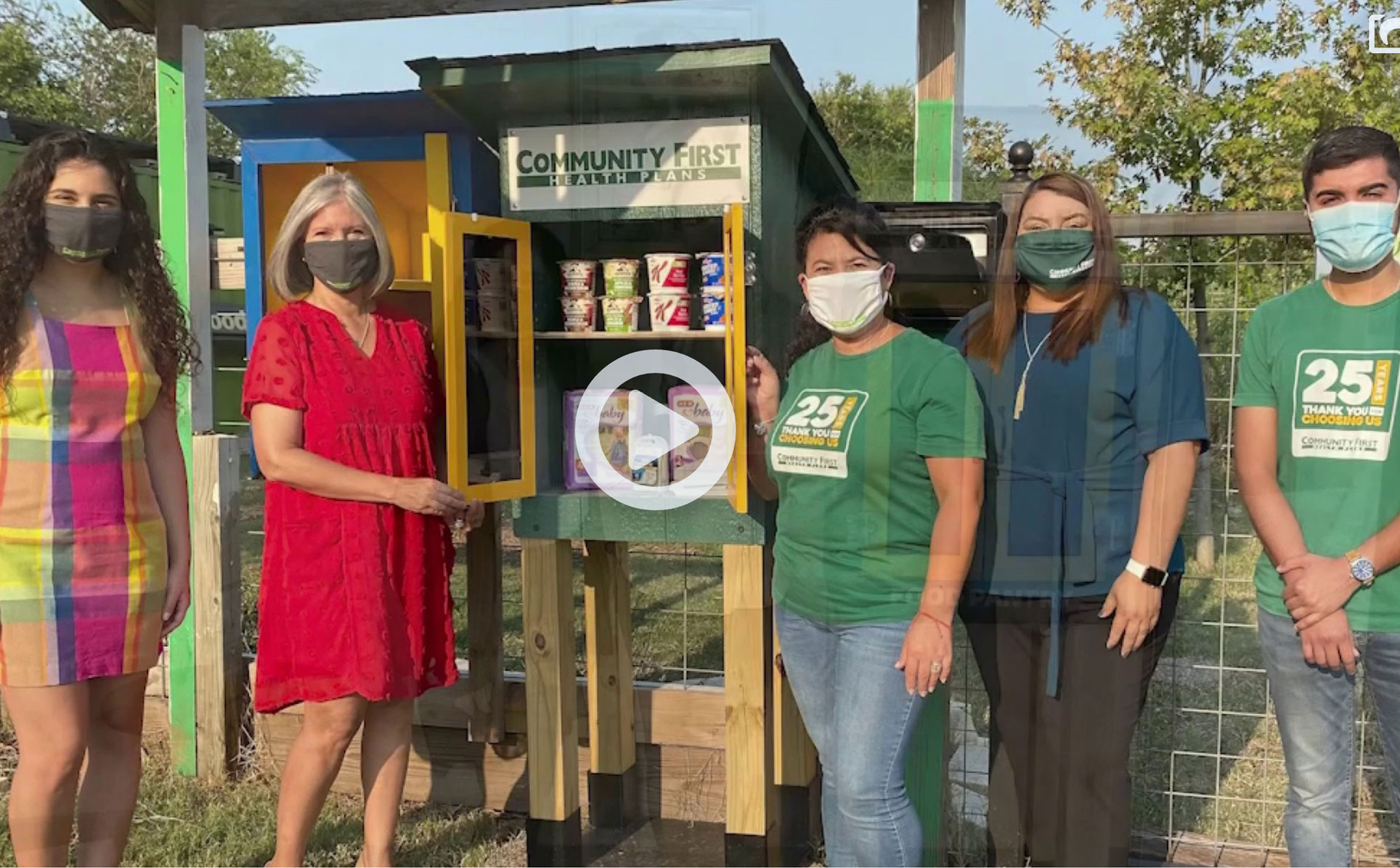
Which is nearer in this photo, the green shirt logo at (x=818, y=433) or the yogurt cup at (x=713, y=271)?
the green shirt logo at (x=818, y=433)

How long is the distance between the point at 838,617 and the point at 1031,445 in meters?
0.47

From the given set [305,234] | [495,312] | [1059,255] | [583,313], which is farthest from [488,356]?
[1059,255]

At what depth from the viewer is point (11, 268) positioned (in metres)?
1.96

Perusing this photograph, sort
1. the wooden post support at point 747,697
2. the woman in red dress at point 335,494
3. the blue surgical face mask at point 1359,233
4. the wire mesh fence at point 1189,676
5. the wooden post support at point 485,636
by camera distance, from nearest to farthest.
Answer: the blue surgical face mask at point 1359,233 < the woman in red dress at point 335,494 < the wire mesh fence at point 1189,676 < the wooden post support at point 747,697 < the wooden post support at point 485,636

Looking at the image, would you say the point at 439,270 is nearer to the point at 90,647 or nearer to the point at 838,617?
the point at 90,647

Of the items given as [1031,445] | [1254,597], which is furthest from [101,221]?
[1254,597]

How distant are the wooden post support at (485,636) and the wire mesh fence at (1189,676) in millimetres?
40

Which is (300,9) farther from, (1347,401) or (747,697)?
(1347,401)

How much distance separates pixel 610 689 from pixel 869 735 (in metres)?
0.93

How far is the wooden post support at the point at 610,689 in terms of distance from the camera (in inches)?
102

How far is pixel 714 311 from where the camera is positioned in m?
2.37

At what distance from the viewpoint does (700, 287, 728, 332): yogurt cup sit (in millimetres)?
2355

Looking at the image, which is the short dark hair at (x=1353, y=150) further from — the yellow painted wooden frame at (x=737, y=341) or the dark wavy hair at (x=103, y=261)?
the dark wavy hair at (x=103, y=261)

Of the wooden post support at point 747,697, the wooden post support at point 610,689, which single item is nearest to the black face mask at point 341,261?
the wooden post support at point 610,689
